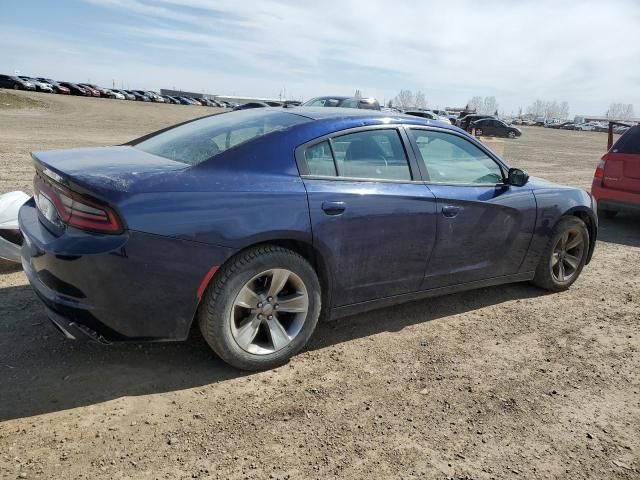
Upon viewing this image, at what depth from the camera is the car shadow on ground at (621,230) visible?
23.7 ft

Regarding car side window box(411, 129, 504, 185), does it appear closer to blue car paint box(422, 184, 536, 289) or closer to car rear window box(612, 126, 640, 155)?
blue car paint box(422, 184, 536, 289)

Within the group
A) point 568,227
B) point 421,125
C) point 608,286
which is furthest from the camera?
point 608,286

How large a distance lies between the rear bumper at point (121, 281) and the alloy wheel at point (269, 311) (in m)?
0.30

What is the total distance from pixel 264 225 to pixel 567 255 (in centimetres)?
329

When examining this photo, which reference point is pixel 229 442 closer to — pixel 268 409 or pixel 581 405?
pixel 268 409

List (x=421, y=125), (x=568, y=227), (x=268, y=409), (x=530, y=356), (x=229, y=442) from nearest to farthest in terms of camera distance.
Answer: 1. (x=229, y=442)
2. (x=268, y=409)
3. (x=530, y=356)
4. (x=421, y=125)
5. (x=568, y=227)

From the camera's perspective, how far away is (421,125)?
3.94m

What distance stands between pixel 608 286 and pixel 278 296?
12.2ft

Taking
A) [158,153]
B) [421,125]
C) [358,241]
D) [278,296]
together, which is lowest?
[278,296]

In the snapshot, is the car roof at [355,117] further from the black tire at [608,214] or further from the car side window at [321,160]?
the black tire at [608,214]

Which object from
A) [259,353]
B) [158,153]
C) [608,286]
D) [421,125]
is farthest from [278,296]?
[608,286]

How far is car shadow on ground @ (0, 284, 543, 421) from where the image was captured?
9.18 feet

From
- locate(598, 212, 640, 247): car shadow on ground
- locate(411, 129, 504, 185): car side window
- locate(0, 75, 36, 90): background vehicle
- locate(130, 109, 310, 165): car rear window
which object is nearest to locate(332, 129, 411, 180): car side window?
locate(411, 129, 504, 185): car side window

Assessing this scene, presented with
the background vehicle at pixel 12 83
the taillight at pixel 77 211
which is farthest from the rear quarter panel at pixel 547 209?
the background vehicle at pixel 12 83
